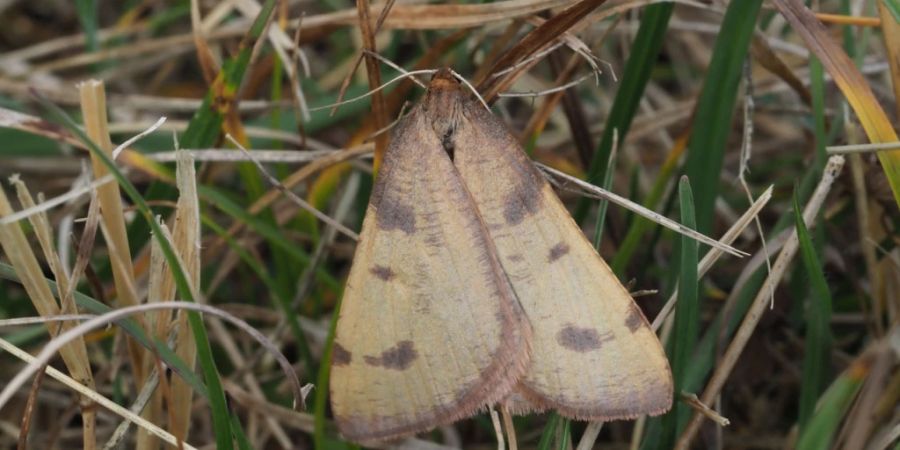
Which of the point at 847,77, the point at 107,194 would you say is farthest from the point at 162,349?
the point at 847,77

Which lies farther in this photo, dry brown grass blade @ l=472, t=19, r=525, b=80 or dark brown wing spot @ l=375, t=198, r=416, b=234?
dry brown grass blade @ l=472, t=19, r=525, b=80

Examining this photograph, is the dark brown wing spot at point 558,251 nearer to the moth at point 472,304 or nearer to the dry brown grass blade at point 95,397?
the moth at point 472,304

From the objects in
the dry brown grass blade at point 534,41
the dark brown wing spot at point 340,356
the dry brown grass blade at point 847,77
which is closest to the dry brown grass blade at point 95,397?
the dark brown wing spot at point 340,356

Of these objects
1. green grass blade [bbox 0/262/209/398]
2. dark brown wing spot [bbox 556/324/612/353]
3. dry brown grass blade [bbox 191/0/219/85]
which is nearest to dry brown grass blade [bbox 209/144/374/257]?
dry brown grass blade [bbox 191/0/219/85]

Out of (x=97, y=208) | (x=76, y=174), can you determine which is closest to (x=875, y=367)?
(x=97, y=208)

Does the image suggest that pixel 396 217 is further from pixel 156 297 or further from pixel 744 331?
pixel 744 331

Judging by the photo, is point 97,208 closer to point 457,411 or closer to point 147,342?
point 147,342

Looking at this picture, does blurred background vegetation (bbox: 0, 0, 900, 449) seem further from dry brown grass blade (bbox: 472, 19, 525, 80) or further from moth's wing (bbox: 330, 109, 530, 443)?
moth's wing (bbox: 330, 109, 530, 443)
